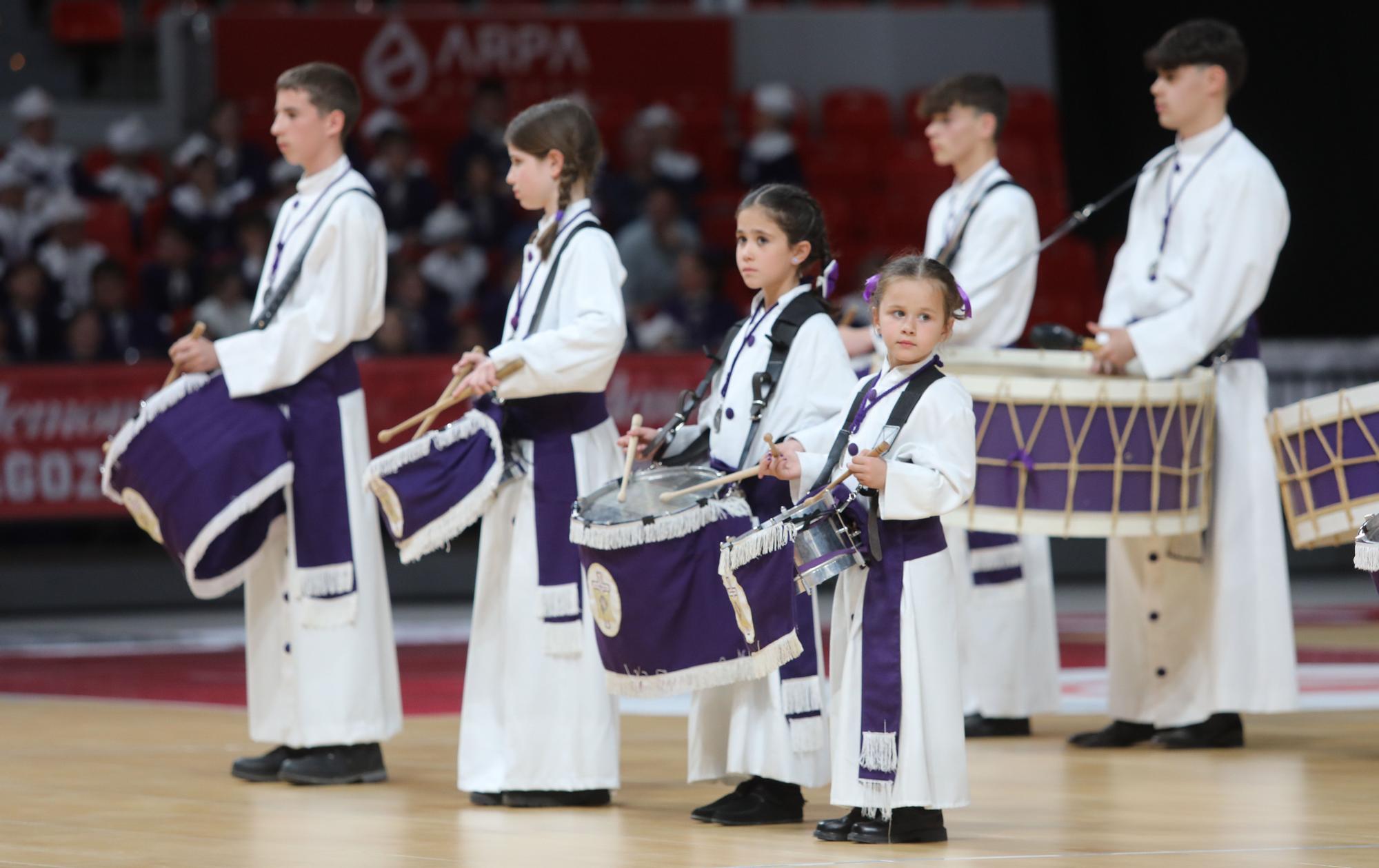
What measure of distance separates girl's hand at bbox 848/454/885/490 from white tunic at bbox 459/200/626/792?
97 centimetres

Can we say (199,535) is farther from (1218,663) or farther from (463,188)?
(463,188)

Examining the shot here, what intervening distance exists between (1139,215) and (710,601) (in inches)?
102

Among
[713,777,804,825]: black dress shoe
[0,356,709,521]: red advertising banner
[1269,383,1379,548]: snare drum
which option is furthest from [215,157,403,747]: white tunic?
[0,356,709,521]: red advertising banner

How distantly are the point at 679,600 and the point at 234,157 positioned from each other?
8.86 meters

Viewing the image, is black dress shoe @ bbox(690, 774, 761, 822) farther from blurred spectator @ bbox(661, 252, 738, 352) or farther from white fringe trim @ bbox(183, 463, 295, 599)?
blurred spectator @ bbox(661, 252, 738, 352)

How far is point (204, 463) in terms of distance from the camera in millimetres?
5176

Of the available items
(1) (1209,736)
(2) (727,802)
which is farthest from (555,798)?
(1) (1209,736)

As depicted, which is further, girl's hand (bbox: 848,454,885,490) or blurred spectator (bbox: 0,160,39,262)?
blurred spectator (bbox: 0,160,39,262)

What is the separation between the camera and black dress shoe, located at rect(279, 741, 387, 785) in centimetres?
535

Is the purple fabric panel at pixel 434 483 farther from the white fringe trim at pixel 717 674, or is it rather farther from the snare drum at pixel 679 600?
the white fringe trim at pixel 717 674

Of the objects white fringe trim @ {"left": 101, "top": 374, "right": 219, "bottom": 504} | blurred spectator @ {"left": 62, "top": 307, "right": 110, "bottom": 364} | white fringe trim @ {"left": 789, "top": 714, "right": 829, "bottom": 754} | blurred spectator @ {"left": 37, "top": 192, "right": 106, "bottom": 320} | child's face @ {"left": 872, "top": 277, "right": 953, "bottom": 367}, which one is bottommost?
white fringe trim @ {"left": 789, "top": 714, "right": 829, "bottom": 754}

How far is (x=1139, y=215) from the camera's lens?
20.8 ft

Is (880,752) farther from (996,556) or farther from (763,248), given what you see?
(996,556)

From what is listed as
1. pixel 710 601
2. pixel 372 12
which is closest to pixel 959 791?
pixel 710 601
